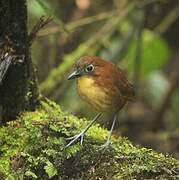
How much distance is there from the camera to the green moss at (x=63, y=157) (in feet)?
9.64

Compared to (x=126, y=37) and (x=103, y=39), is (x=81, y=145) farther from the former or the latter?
(x=126, y=37)

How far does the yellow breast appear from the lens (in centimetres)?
319

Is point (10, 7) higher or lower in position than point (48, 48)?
lower

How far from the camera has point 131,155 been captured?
308cm

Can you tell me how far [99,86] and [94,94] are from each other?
0.21ft

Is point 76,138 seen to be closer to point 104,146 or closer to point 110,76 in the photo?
point 104,146

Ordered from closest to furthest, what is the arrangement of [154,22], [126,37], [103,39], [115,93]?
[115,93] < [103,39] < [126,37] < [154,22]

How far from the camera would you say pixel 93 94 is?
3.18 metres

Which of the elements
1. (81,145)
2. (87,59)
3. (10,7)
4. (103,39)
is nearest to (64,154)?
(81,145)

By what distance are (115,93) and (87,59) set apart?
0.25m

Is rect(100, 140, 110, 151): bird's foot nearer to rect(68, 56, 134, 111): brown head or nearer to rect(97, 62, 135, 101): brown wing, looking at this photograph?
rect(68, 56, 134, 111): brown head

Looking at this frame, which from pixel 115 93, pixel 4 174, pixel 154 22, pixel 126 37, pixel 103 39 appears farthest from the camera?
pixel 154 22

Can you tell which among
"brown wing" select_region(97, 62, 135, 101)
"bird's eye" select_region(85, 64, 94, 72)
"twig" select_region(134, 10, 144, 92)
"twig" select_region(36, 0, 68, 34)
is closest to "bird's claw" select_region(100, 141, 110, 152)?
"brown wing" select_region(97, 62, 135, 101)

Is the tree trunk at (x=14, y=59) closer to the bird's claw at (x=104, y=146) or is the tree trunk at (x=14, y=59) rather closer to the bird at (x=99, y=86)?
the bird at (x=99, y=86)
